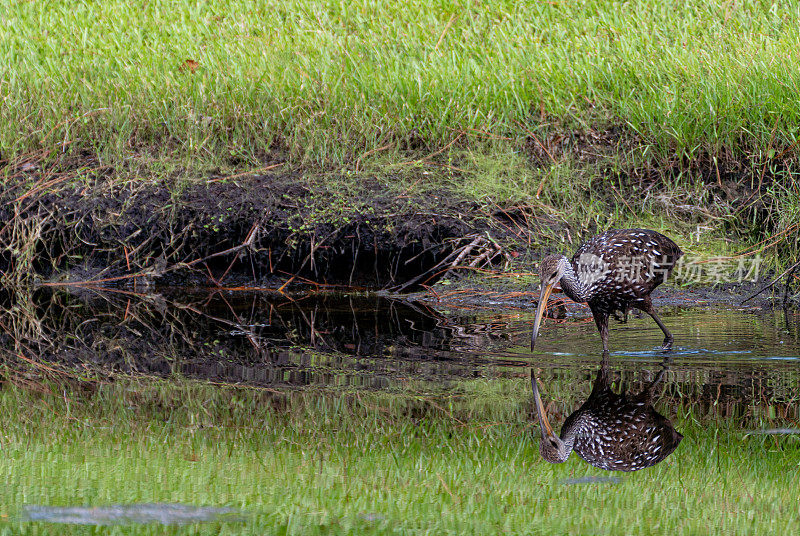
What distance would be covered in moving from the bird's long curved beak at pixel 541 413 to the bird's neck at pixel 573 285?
107 centimetres

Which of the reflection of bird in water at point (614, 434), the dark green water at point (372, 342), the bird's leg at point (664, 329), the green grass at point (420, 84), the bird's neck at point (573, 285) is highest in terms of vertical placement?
the green grass at point (420, 84)

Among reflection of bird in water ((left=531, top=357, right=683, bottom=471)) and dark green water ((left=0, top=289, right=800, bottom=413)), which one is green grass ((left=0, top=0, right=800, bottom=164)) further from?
reflection of bird in water ((left=531, top=357, right=683, bottom=471))

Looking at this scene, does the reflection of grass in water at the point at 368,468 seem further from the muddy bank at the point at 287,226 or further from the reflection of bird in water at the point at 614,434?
the muddy bank at the point at 287,226

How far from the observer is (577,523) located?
3.71 m

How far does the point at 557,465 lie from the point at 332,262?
17.6ft

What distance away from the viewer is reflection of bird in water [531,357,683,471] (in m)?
4.56

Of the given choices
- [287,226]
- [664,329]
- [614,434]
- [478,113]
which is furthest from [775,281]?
[287,226]

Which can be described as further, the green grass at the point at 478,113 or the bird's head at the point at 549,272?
the green grass at the point at 478,113

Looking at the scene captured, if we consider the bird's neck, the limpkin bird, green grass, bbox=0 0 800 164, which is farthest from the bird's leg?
green grass, bbox=0 0 800 164

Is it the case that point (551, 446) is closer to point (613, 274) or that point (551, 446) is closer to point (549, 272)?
point (549, 272)

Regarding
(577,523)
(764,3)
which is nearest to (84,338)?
(577,523)

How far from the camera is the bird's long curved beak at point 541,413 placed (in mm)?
4867

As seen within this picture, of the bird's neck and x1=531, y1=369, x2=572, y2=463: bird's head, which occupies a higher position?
the bird's neck

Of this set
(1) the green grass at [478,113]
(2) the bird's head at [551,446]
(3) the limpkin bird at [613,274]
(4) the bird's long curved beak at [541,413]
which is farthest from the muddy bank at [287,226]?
(2) the bird's head at [551,446]
